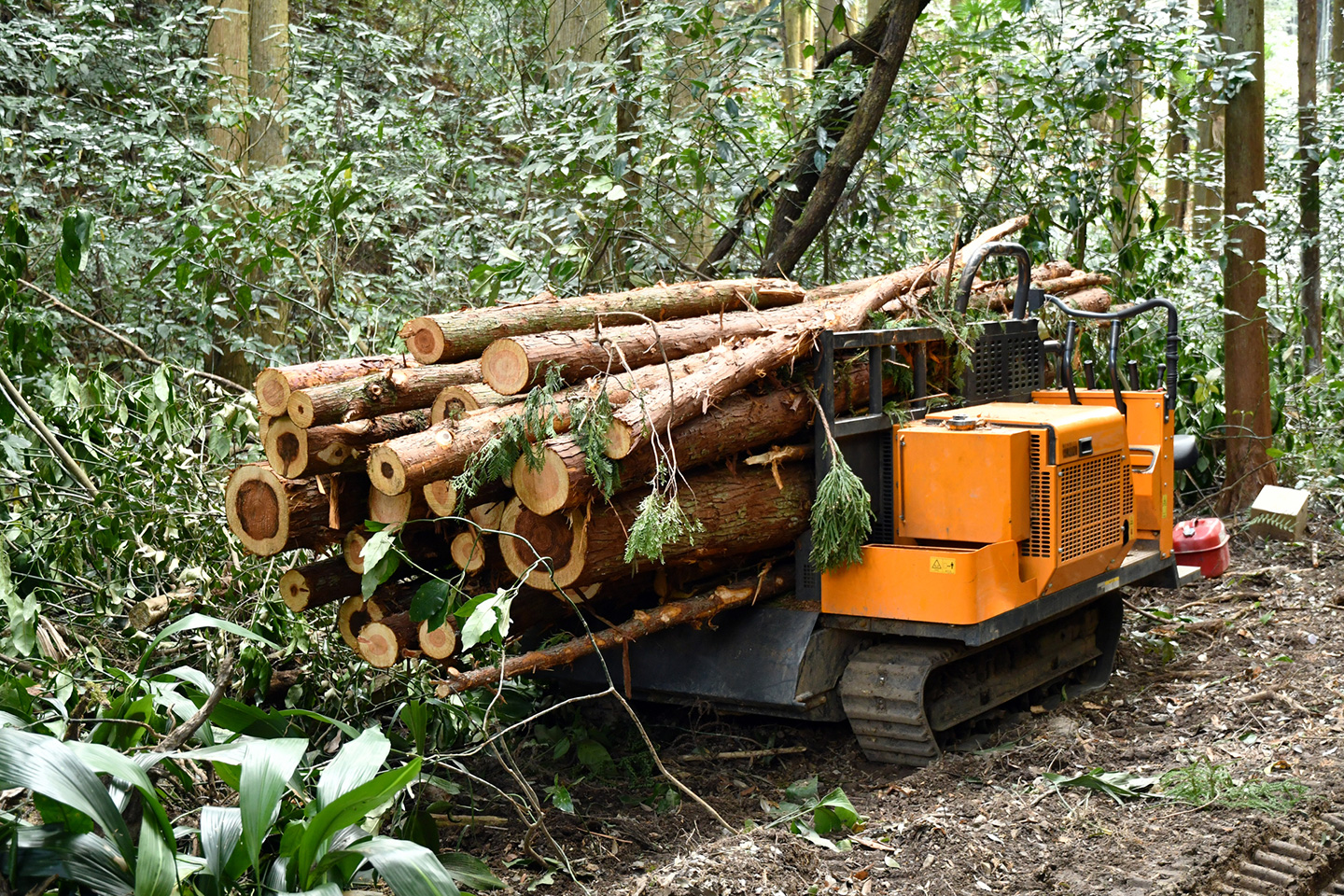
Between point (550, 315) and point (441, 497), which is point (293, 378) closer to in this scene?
point (441, 497)

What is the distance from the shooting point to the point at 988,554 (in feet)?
17.0

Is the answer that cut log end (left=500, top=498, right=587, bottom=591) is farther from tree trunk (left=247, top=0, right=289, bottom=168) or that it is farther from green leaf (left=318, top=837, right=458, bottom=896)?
tree trunk (left=247, top=0, right=289, bottom=168)

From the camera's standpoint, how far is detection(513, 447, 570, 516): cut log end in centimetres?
434

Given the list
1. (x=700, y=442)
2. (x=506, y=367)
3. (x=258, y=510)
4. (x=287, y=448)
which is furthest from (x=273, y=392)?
(x=700, y=442)

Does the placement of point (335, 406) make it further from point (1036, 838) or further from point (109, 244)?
point (109, 244)

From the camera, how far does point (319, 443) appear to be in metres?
4.55

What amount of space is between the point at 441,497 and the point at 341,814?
58.1 inches

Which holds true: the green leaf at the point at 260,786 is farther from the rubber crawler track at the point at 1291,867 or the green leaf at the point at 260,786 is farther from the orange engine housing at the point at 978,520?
the rubber crawler track at the point at 1291,867

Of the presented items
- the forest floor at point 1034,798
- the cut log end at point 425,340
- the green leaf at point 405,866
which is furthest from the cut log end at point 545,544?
the green leaf at point 405,866

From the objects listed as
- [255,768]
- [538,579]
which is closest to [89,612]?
[538,579]

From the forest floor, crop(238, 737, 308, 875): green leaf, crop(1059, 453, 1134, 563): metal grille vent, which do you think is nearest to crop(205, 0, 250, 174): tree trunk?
the forest floor

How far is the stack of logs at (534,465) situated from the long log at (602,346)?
0.01m

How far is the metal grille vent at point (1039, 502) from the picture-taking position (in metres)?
5.34

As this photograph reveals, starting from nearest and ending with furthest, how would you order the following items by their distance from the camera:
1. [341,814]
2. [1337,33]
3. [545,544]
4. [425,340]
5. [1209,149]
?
1. [341,814]
2. [545,544]
3. [425,340]
4. [1337,33]
5. [1209,149]
